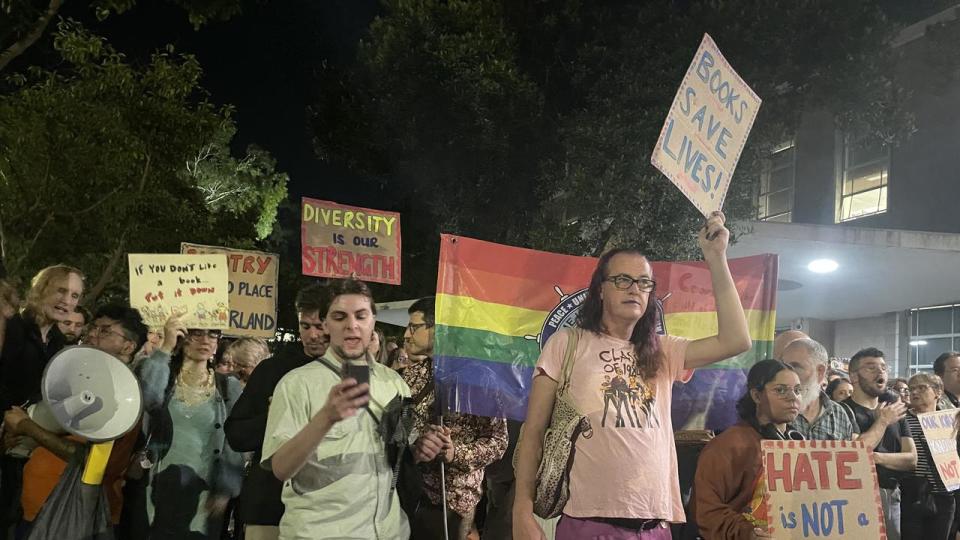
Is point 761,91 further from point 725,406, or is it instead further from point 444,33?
point 725,406

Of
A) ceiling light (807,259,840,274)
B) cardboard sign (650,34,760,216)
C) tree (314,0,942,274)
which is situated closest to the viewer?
cardboard sign (650,34,760,216)

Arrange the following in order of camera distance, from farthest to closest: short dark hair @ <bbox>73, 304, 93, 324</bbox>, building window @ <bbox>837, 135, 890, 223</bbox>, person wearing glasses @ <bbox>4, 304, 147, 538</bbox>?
building window @ <bbox>837, 135, 890, 223</bbox>
short dark hair @ <bbox>73, 304, 93, 324</bbox>
person wearing glasses @ <bbox>4, 304, 147, 538</bbox>

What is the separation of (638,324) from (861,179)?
18331 mm

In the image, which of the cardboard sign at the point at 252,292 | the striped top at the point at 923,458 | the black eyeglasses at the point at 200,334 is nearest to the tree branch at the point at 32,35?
the cardboard sign at the point at 252,292

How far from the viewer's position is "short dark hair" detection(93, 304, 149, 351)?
244 inches

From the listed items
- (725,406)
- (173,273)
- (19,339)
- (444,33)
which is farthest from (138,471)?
(444,33)

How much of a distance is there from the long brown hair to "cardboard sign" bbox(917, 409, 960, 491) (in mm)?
3979

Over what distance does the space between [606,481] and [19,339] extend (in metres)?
3.47

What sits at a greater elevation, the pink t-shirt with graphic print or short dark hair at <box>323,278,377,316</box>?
short dark hair at <box>323,278,377,316</box>

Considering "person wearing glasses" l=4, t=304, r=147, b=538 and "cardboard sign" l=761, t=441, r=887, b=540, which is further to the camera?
"person wearing glasses" l=4, t=304, r=147, b=538

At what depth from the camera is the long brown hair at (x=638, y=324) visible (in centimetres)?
338

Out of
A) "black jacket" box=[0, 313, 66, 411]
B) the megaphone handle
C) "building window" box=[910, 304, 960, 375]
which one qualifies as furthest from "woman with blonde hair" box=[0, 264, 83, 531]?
"building window" box=[910, 304, 960, 375]

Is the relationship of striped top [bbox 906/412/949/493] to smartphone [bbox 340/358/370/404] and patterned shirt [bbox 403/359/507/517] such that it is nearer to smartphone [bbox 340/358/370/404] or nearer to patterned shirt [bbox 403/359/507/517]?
patterned shirt [bbox 403/359/507/517]

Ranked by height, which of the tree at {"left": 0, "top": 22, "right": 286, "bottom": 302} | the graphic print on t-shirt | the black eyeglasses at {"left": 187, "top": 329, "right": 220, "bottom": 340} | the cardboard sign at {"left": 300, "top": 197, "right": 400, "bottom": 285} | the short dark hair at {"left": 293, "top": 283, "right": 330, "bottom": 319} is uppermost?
the tree at {"left": 0, "top": 22, "right": 286, "bottom": 302}
